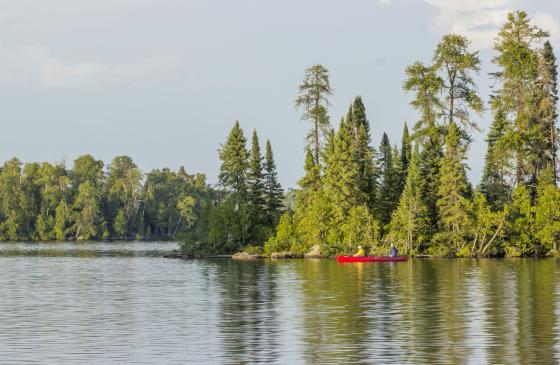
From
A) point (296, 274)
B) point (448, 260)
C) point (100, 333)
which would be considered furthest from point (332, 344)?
point (448, 260)

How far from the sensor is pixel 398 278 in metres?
63.5

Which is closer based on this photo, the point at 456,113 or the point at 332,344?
the point at 332,344

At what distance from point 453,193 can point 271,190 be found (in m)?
28.3

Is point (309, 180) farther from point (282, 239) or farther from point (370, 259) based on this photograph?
point (370, 259)

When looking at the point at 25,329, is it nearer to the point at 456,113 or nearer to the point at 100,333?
the point at 100,333

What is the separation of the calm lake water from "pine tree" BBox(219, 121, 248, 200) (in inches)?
1685

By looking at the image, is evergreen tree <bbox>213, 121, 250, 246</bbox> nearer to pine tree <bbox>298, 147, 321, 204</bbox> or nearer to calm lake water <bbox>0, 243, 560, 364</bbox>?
pine tree <bbox>298, 147, 321, 204</bbox>

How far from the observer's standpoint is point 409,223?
93500 millimetres

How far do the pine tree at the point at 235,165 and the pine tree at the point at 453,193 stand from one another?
2764 centimetres

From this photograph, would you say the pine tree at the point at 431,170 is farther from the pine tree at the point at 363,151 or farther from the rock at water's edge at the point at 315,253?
the rock at water's edge at the point at 315,253

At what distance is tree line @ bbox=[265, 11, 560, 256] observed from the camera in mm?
92625

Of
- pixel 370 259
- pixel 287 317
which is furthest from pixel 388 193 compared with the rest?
pixel 287 317

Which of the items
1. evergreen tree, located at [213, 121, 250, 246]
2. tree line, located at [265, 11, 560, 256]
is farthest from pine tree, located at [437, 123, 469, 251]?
evergreen tree, located at [213, 121, 250, 246]

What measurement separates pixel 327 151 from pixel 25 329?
7161 centimetres
